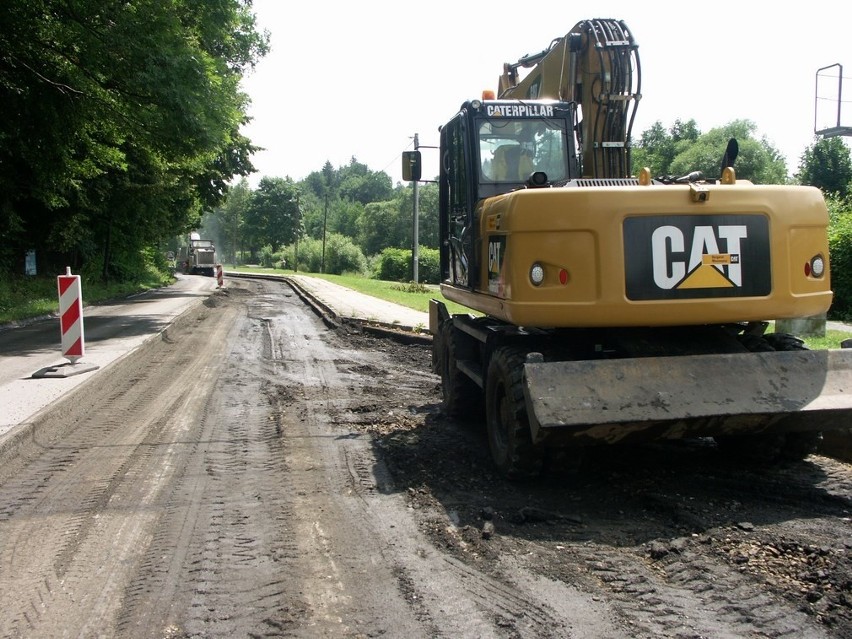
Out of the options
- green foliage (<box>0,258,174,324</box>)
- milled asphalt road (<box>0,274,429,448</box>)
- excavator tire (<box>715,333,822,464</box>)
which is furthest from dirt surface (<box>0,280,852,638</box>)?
green foliage (<box>0,258,174,324</box>)

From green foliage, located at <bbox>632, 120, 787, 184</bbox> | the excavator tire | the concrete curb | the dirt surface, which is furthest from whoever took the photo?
green foliage, located at <bbox>632, 120, 787, 184</bbox>

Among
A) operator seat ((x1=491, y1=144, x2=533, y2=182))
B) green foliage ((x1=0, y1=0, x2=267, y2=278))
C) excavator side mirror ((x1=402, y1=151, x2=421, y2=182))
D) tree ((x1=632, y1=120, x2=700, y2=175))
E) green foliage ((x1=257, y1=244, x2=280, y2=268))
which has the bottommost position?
operator seat ((x1=491, y1=144, x2=533, y2=182))

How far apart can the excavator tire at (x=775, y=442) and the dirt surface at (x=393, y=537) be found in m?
0.14

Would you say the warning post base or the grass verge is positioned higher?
the grass verge

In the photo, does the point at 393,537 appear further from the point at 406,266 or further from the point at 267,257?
the point at 267,257

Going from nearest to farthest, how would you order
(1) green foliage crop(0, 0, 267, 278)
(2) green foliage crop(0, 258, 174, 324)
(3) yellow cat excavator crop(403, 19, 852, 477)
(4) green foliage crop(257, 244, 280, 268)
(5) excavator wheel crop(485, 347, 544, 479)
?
(3) yellow cat excavator crop(403, 19, 852, 477), (5) excavator wheel crop(485, 347, 544, 479), (1) green foliage crop(0, 0, 267, 278), (2) green foliage crop(0, 258, 174, 324), (4) green foliage crop(257, 244, 280, 268)

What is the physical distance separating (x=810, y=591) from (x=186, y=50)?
50.3 feet

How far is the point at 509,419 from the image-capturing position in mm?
5520

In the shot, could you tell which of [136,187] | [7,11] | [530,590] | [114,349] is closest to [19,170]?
[136,187]

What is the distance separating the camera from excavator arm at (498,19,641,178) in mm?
6945

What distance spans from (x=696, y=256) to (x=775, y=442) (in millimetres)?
1629

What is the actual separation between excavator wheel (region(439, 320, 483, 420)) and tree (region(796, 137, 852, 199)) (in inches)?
1749

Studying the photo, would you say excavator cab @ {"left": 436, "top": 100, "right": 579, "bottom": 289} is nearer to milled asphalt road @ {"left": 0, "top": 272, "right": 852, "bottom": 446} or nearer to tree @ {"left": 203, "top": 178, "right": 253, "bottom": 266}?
milled asphalt road @ {"left": 0, "top": 272, "right": 852, "bottom": 446}

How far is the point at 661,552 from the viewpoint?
4.16 metres
